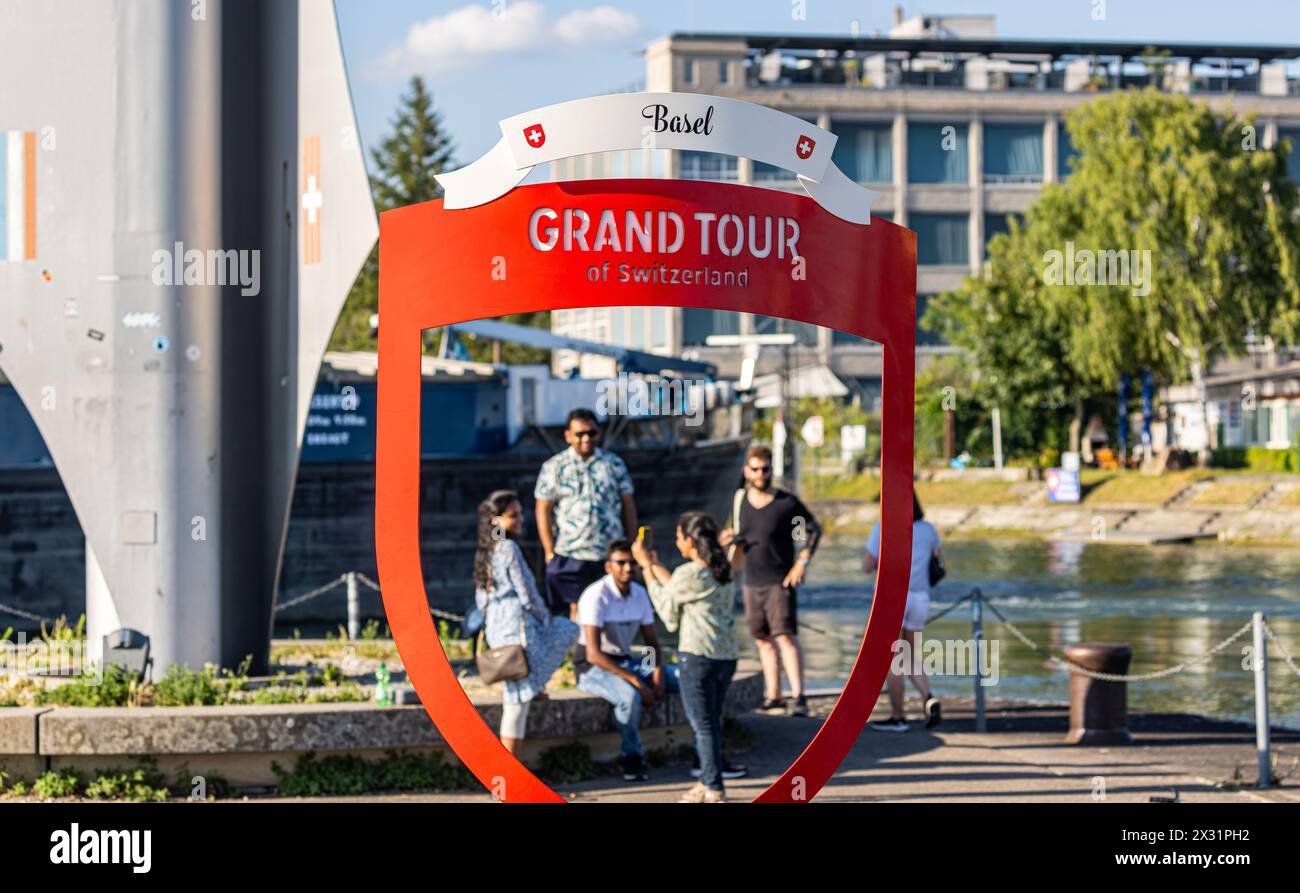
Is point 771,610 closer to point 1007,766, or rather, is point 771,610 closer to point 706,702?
point 1007,766

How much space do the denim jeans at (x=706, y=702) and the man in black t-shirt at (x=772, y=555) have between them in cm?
194

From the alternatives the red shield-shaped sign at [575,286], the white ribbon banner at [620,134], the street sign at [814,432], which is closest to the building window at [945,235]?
the street sign at [814,432]

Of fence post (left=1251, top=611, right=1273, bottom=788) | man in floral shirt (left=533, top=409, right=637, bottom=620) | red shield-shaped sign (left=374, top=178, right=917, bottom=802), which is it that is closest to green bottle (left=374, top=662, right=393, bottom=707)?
man in floral shirt (left=533, top=409, right=637, bottom=620)

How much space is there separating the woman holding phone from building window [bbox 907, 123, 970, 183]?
227 ft

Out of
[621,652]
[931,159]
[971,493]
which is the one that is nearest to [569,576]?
[621,652]

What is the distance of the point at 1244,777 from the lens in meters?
9.76

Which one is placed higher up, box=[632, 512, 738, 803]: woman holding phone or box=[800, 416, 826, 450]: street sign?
box=[800, 416, 826, 450]: street sign

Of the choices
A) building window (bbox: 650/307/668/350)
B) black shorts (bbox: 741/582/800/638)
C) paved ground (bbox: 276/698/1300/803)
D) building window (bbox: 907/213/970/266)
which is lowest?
paved ground (bbox: 276/698/1300/803)

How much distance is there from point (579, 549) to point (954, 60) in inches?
2818

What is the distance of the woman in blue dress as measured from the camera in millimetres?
8711

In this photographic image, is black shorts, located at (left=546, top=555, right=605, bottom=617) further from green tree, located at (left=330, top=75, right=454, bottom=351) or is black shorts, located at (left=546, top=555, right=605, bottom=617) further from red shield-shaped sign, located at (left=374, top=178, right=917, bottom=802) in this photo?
green tree, located at (left=330, top=75, right=454, bottom=351)

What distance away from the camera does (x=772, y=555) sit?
Answer: 35.5 feet

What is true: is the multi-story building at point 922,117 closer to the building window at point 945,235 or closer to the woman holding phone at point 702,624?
the building window at point 945,235

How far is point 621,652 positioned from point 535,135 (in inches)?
160
